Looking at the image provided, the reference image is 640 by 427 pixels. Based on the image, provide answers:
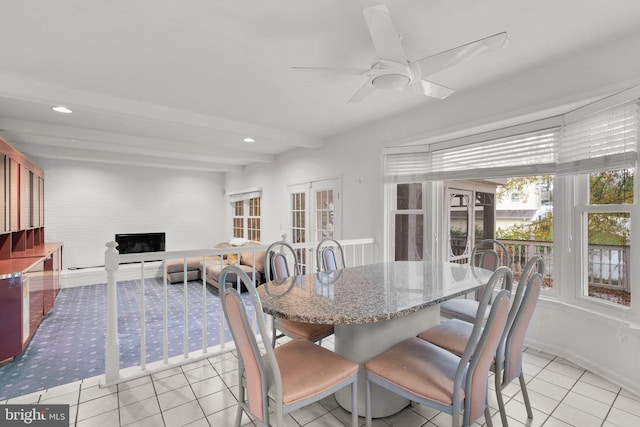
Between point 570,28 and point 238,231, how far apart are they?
686cm

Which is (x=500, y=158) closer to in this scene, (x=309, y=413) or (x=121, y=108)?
(x=309, y=413)

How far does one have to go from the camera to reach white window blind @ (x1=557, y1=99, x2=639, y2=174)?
6.80 feet

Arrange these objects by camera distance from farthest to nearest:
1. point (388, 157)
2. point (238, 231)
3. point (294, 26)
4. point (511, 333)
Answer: point (238, 231), point (388, 157), point (294, 26), point (511, 333)

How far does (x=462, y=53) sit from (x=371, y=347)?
1697 mm

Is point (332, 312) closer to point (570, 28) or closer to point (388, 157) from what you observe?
point (570, 28)

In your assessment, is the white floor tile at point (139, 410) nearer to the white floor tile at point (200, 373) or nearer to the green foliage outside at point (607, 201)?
the white floor tile at point (200, 373)

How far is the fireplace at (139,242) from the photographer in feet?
21.2

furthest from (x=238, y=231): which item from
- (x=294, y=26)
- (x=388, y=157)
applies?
(x=294, y=26)

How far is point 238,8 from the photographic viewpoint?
172 cm

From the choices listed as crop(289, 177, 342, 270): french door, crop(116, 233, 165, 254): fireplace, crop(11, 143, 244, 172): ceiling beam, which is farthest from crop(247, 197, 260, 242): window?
crop(116, 233, 165, 254): fireplace

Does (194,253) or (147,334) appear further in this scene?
(147,334)

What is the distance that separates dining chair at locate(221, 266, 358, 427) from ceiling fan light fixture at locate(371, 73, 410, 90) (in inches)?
55.8

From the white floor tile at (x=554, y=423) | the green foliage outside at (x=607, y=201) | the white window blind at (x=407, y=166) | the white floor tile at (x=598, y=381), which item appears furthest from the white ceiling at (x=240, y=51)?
the white floor tile at (x=554, y=423)

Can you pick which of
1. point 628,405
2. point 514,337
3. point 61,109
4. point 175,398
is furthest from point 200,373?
point 61,109
